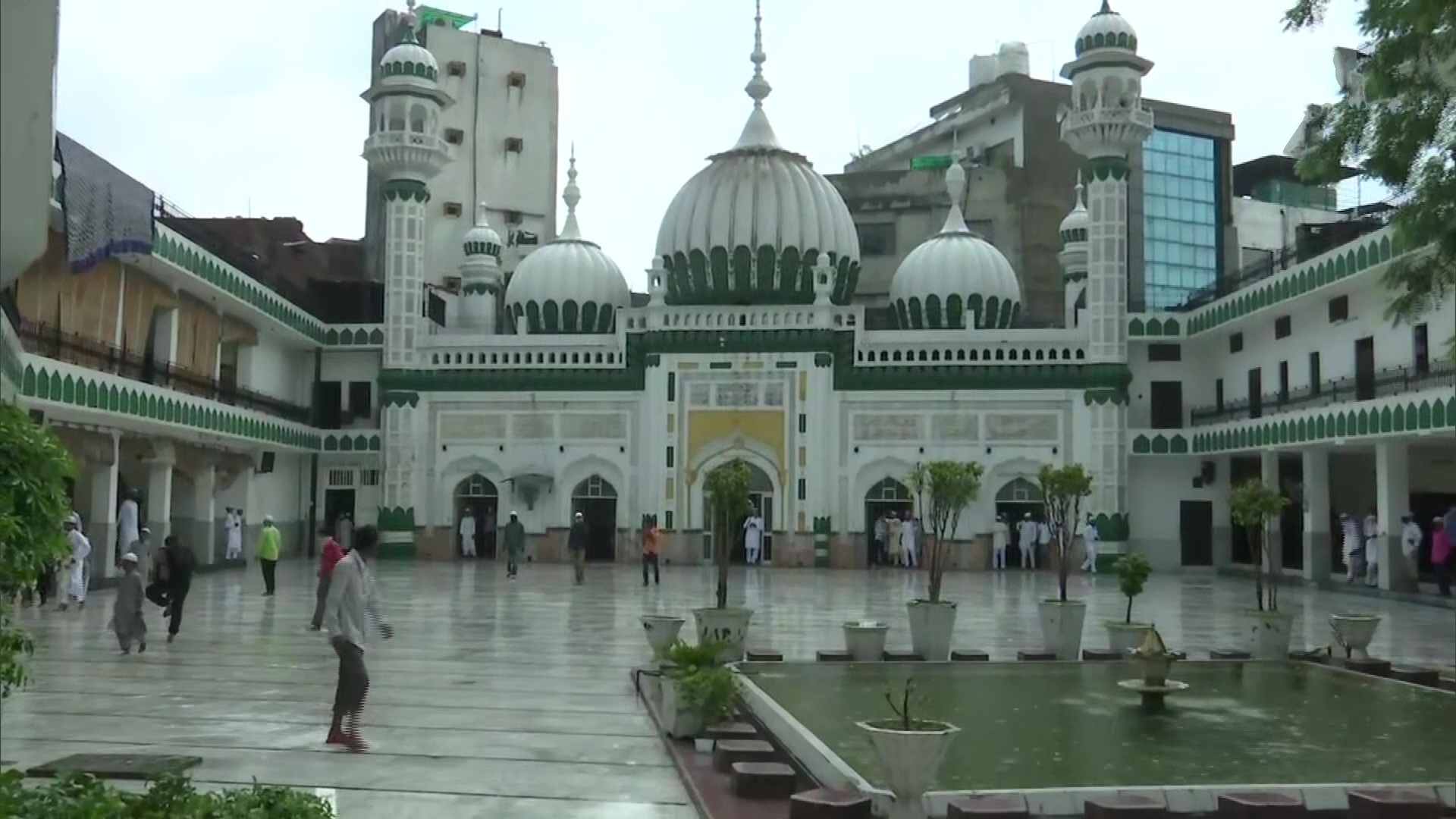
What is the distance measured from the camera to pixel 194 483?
27703 mm

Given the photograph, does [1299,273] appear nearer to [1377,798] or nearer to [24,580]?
[1377,798]

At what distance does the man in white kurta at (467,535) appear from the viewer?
109 feet

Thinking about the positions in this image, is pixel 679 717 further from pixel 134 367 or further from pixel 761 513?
pixel 761 513

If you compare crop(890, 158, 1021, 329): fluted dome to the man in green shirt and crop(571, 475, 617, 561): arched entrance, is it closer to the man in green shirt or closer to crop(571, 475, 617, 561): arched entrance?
crop(571, 475, 617, 561): arched entrance

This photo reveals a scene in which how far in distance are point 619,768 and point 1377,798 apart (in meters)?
4.10

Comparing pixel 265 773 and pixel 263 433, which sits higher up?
pixel 263 433

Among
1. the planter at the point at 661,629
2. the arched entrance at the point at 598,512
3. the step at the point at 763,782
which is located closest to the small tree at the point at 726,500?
the planter at the point at 661,629

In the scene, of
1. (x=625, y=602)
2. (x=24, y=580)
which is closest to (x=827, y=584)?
(x=625, y=602)

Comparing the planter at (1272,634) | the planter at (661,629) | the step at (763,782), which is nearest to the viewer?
the step at (763,782)

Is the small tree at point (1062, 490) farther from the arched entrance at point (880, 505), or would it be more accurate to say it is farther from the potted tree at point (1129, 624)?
the arched entrance at point (880, 505)

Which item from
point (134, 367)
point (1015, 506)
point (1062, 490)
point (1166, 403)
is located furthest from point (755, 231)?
point (1062, 490)

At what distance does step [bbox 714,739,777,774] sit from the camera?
8.14m

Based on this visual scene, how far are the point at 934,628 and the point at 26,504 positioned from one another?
10.1 meters

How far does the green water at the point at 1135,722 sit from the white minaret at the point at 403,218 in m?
22.4
